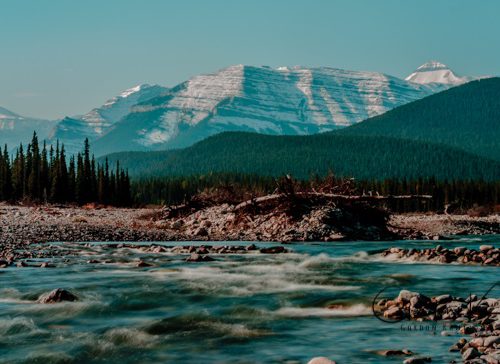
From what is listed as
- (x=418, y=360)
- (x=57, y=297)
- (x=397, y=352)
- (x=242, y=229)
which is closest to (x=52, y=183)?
(x=242, y=229)

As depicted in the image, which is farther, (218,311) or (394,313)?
(218,311)

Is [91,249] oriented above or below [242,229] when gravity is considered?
below

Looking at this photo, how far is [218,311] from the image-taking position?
18.5 meters

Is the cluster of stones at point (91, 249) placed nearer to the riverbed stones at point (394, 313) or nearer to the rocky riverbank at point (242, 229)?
the rocky riverbank at point (242, 229)

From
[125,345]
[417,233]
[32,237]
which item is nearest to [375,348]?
[125,345]

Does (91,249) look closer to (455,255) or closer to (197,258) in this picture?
(197,258)

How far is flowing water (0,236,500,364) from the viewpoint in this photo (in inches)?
566

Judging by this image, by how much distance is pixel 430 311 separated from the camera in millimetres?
17797

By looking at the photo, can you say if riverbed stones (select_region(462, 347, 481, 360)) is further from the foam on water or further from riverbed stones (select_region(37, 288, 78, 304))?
riverbed stones (select_region(37, 288, 78, 304))

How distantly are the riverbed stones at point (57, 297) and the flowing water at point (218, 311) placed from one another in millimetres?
352

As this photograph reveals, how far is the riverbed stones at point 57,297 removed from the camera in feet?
63.7

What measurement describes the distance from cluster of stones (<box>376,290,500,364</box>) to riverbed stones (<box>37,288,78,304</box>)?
8.79 m

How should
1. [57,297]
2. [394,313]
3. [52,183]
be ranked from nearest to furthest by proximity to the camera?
[394,313]
[57,297]
[52,183]

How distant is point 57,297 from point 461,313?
11037mm
